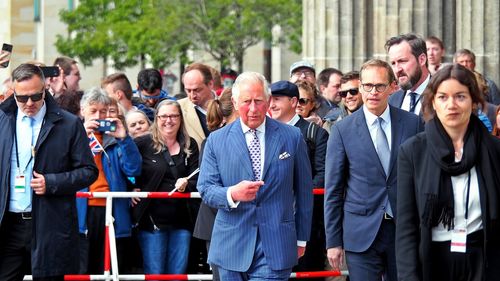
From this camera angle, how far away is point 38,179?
35.0 feet

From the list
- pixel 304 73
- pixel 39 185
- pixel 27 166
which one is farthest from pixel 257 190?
pixel 304 73

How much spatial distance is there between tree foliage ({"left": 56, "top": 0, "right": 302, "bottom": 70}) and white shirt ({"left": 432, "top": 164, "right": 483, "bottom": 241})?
3516 cm

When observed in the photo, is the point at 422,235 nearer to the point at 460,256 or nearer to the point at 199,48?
the point at 460,256

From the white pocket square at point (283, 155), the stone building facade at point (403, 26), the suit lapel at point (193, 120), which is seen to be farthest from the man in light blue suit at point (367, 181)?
the stone building facade at point (403, 26)

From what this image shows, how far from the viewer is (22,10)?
5619cm

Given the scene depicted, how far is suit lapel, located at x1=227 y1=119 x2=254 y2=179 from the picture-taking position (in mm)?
9961

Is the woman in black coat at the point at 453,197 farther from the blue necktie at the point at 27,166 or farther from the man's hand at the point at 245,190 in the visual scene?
the blue necktie at the point at 27,166

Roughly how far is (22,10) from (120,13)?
9.84 m

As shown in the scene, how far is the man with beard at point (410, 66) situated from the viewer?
1166cm

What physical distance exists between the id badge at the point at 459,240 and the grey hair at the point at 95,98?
5.48m

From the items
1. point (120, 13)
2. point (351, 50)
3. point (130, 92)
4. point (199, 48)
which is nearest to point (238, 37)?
point (199, 48)

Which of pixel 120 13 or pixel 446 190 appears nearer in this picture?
pixel 446 190

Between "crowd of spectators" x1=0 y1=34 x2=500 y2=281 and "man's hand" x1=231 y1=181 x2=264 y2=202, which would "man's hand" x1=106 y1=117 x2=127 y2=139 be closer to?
"crowd of spectators" x1=0 y1=34 x2=500 y2=281

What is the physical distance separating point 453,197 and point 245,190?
1728 millimetres
